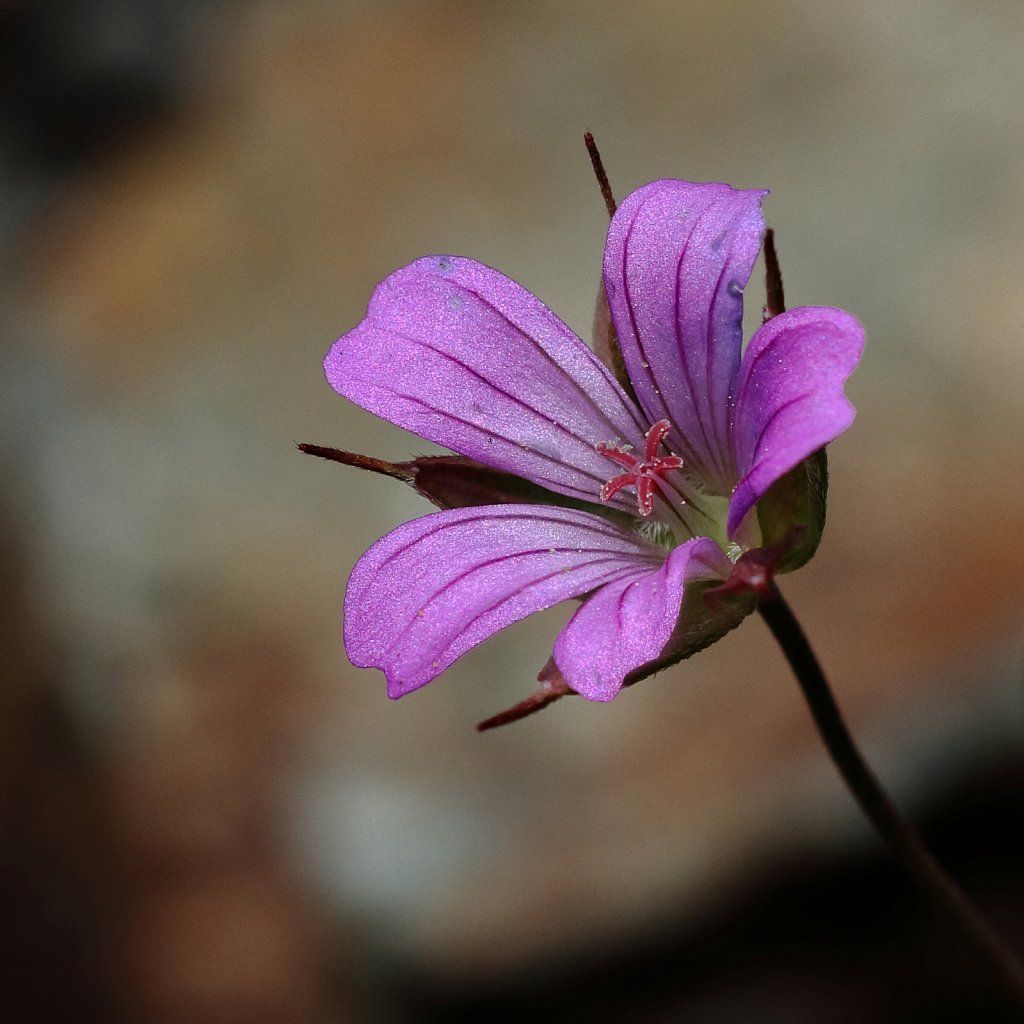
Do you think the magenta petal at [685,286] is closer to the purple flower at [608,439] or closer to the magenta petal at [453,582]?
the purple flower at [608,439]

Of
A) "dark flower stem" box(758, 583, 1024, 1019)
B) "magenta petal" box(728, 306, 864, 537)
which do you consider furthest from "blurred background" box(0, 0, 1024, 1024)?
"magenta petal" box(728, 306, 864, 537)

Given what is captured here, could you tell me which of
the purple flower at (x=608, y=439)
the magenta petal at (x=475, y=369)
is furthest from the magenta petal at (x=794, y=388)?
the magenta petal at (x=475, y=369)

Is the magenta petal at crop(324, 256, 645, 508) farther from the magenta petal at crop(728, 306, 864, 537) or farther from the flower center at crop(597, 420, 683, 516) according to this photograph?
the magenta petal at crop(728, 306, 864, 537)

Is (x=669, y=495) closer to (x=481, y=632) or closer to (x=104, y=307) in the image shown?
(x=481, y=632)

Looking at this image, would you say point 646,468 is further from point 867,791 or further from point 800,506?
point 867,791

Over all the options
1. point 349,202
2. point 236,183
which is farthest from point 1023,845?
point 236,183

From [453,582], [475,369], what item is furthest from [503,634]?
[453,582]

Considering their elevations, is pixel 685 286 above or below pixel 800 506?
above
